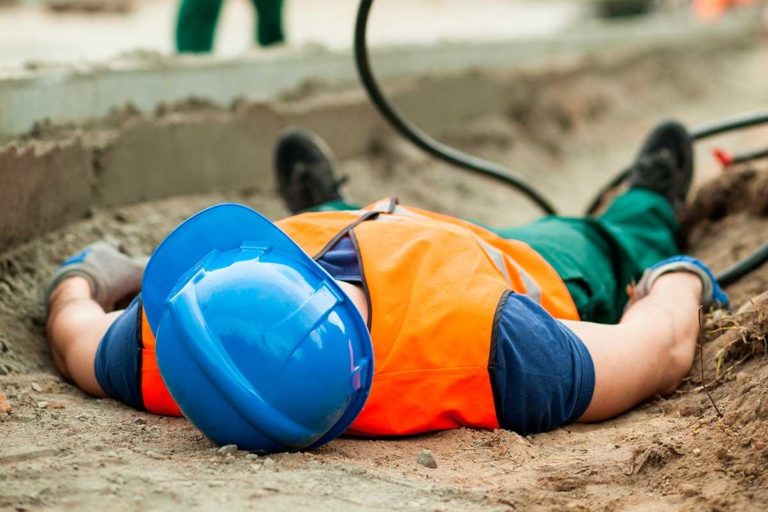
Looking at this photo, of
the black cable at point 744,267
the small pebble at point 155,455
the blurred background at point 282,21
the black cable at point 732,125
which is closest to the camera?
the small pebble at point 155,455

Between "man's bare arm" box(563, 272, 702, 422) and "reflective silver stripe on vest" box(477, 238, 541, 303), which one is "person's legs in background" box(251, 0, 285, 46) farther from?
"man's bare arm" box(563, 272, 702, 422)

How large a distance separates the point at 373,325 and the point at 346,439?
0.75 feet

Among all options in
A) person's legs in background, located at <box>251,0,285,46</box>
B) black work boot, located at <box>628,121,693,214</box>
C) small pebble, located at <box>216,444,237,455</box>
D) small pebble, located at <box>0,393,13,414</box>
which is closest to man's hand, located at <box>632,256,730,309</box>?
black work boot, located at <box>628,121,693,214</box>

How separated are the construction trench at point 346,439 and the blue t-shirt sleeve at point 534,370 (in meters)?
0.06

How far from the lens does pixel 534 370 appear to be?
2.11 metres

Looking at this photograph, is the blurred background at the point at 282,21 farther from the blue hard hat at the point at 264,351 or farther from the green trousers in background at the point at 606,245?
the blue hard hat at the point at 264,351

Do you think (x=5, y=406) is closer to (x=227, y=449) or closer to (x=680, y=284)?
(x=227, y=449)

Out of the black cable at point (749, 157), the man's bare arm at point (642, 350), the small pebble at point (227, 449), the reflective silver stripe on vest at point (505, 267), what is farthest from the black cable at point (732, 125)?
the small pebble at point (227, 449)

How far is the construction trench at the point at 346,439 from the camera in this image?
5.56 feet

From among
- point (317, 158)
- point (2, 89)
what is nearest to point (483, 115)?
point (317, 158)

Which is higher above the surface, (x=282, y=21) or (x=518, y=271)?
(x=282, y=21)

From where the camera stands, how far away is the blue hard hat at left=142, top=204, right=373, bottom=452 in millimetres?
1732

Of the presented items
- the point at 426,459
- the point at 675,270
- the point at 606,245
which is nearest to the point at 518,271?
the point at 675,270

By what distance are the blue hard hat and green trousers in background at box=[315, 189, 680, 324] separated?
3.14 ft
